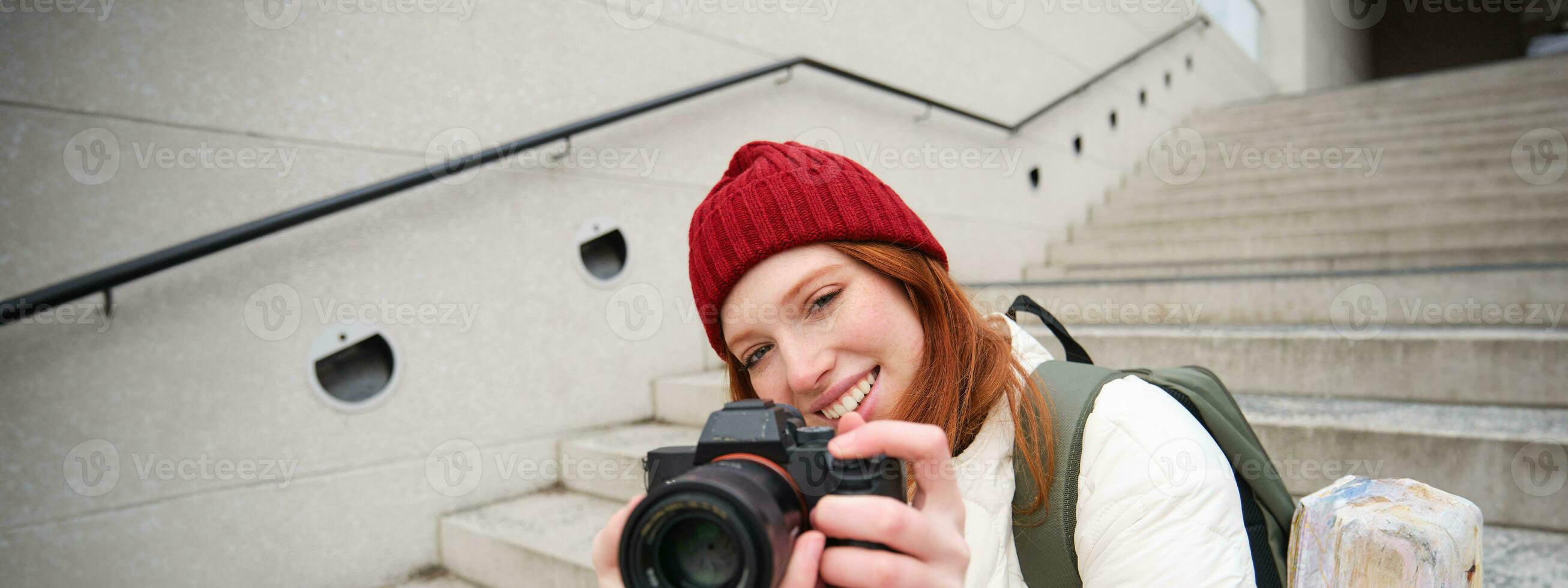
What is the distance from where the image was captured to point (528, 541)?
1.78 meters

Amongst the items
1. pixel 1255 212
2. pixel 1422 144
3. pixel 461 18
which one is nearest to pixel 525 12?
pixel 461 18

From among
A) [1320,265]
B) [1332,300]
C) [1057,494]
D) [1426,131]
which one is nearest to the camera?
[1057,494]

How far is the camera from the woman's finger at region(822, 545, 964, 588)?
61cm

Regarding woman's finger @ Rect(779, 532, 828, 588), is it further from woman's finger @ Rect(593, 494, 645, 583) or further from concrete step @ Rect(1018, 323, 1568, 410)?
concrete step @ Rect(1018, 323, 1568, 410)

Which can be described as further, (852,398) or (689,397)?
(689,397)

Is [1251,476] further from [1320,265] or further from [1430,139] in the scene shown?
[1430,139]

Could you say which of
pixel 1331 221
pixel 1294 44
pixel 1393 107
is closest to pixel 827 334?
pixel 1331 221

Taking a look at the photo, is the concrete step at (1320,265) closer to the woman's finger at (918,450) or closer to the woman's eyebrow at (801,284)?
the woman's eyebrow at (801,284)

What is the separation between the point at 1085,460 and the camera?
867mm

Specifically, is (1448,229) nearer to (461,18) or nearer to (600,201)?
(600,201)

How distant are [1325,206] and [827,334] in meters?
3.38

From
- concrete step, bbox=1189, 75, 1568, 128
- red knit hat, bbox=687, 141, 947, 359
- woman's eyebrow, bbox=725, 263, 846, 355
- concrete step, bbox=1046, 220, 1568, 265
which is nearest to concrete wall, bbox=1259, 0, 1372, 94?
concrete step, bbox=1189, 75, 1568, 128

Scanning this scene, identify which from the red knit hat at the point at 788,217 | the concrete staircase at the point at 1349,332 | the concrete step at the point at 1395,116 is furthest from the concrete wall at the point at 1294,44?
the red knit hat at the point at 788,217

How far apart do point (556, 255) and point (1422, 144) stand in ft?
13.9
